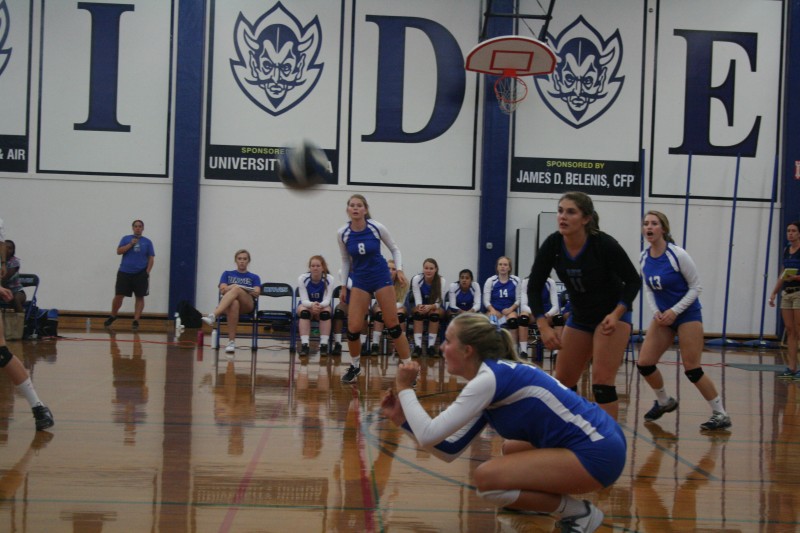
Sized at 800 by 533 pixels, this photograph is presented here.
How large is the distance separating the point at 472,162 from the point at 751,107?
18.1ft

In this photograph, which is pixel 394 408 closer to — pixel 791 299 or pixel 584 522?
pixel 584 522

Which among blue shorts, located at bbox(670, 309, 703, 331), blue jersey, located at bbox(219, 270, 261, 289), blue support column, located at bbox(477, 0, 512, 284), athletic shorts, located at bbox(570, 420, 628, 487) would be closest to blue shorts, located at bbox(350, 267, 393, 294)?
blue shorts, located at bbox(670, 309, 703, 331)

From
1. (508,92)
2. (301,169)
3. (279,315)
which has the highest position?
(508,92)

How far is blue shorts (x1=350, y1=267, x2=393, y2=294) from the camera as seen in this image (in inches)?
284

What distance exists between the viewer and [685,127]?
1393cm

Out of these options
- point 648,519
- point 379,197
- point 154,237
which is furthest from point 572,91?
point 648,519

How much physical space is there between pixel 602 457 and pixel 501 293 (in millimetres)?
7869

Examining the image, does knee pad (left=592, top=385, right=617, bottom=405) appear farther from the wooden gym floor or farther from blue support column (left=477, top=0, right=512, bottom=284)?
blue support column (left=477, top=0, right=512, bottom=284)

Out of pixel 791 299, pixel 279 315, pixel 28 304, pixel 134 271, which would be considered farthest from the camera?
pixel 134 271

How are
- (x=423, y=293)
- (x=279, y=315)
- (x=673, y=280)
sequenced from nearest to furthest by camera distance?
(x=673, y=280) → (x=279, y=315) → (x=423, y=293)

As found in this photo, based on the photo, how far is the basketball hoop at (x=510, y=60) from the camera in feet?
37.5

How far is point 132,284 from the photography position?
508 inches

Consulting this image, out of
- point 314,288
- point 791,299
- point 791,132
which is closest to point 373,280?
point 314,288

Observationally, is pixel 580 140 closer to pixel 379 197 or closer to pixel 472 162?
pixel 472 162
